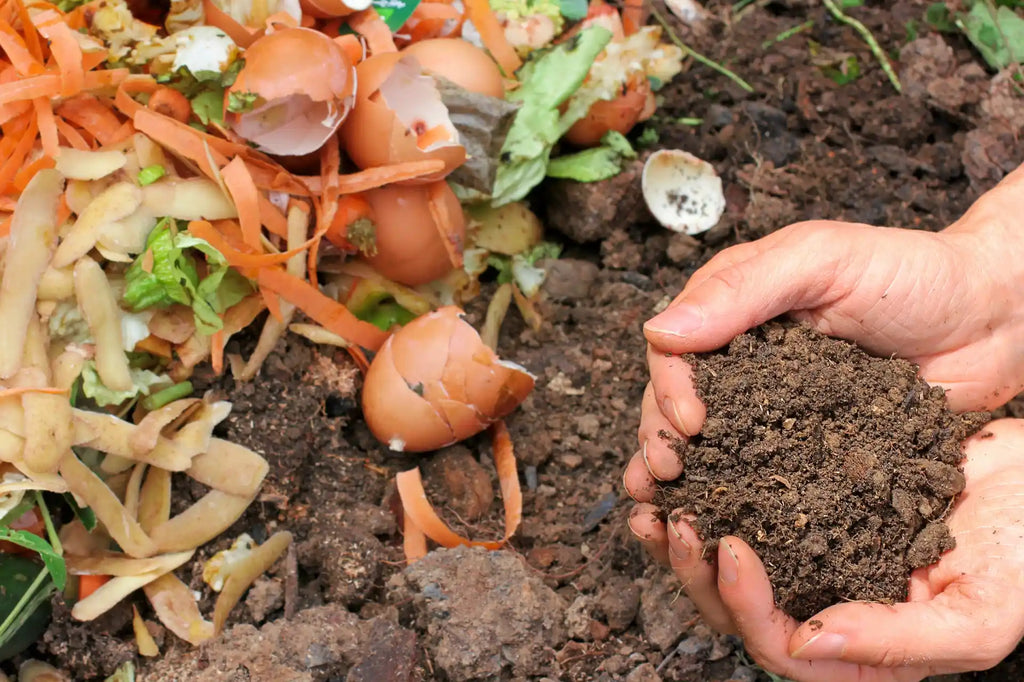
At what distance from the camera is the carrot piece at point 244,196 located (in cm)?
193

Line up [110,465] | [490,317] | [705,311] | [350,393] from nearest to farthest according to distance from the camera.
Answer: [705,311] < [110,465] < [350,393] < [490,317]

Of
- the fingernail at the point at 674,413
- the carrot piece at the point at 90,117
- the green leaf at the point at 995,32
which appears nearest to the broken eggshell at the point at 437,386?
the fingernail at the point at 674,413

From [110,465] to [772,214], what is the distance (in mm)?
1559

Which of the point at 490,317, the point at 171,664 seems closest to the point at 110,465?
the point at 171,664

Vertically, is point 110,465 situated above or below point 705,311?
below

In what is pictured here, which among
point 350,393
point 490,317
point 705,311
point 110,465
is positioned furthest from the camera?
point 490,317

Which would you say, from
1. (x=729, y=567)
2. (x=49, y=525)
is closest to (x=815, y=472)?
(x=729, y=567)

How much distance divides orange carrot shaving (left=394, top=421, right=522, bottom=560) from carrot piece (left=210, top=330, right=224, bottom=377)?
0.43 m

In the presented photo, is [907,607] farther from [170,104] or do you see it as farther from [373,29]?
[170,104]

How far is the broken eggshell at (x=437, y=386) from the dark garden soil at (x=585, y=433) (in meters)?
0.11

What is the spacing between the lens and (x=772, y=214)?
7.45 ft

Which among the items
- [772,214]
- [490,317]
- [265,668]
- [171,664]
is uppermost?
[772,214]

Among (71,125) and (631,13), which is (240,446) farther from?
(631,13)

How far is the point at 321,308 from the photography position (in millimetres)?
2031
